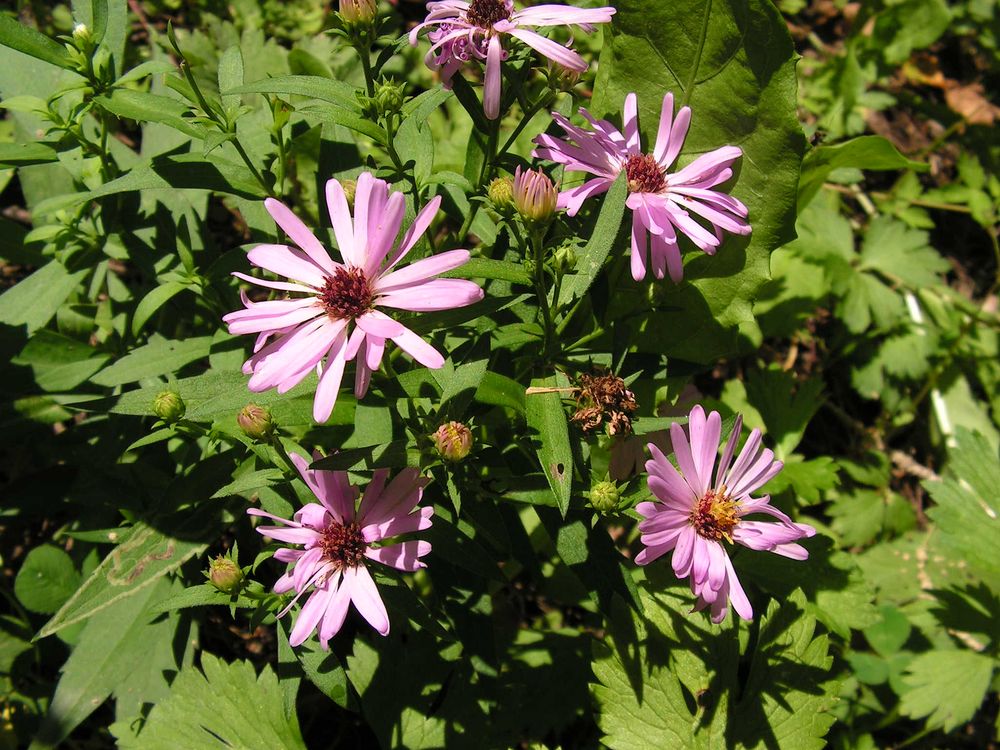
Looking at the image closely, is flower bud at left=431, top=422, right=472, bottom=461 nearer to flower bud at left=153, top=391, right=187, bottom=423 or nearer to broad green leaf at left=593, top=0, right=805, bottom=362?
flower bud at left=153, top=391, right=187, bottom=423

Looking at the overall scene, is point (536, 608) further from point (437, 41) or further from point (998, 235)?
point (998, 235)

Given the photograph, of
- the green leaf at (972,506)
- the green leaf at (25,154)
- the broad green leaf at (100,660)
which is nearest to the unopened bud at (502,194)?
the green leaf at (25,154)

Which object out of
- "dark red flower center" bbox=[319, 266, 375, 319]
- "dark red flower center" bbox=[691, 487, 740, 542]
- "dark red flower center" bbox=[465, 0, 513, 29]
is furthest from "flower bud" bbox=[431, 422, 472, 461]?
"dark red flower center" bbox=[465, 0, 513, 29]

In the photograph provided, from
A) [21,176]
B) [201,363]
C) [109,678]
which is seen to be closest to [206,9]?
[21,176]

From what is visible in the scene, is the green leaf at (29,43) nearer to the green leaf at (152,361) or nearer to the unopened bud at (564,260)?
the green leaf at (152,361)

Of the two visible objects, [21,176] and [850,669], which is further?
[850,669]

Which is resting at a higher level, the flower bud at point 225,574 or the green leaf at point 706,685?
the flower bud at point 225,574
